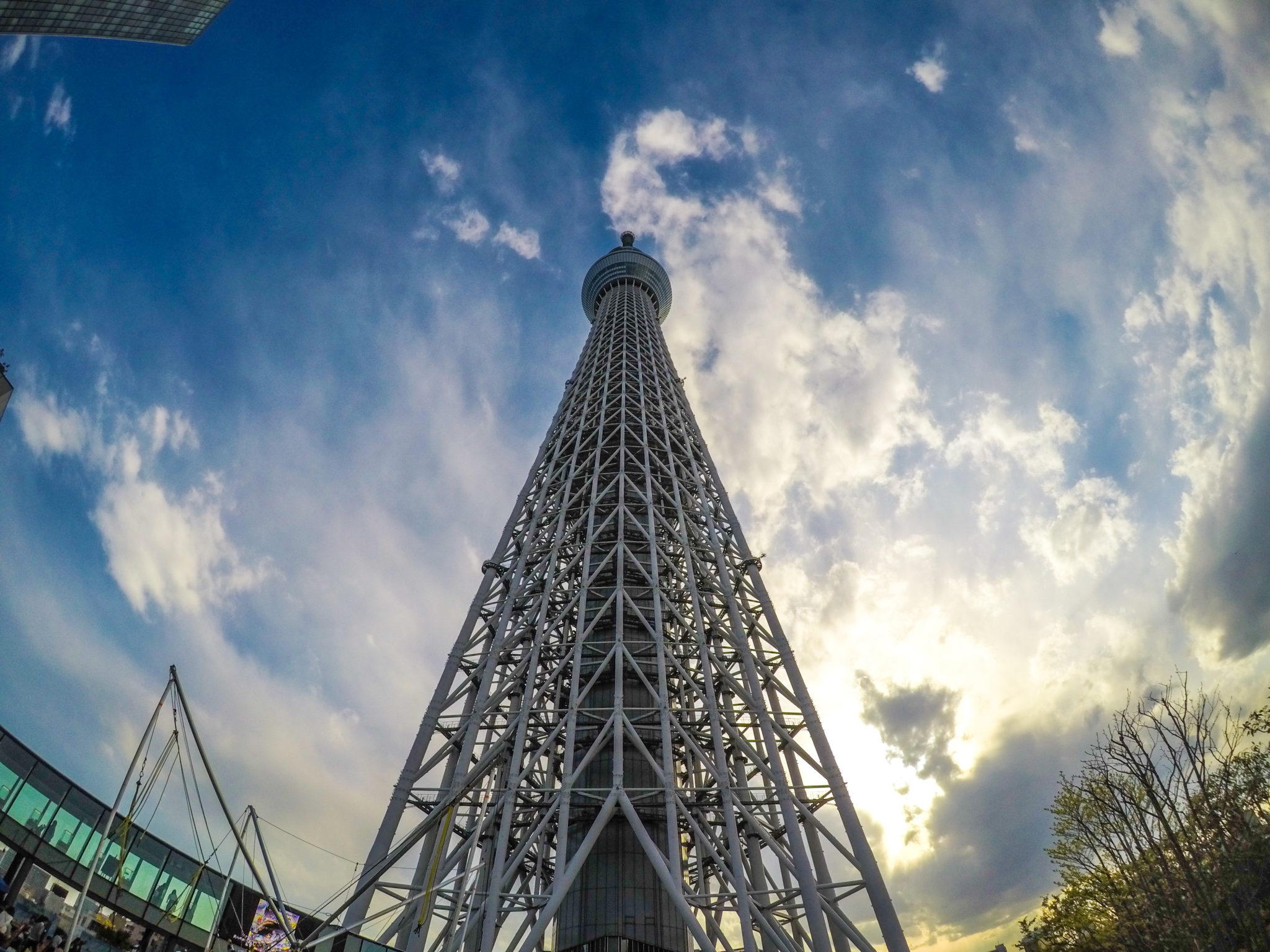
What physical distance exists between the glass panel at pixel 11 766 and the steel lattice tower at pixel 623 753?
396 inches

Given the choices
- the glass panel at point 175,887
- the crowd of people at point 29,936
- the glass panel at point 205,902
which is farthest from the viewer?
the glass panel at point 205,902

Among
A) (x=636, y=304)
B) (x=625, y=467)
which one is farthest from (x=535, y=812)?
(x=636, y=304)

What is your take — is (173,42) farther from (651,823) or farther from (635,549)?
(651,823)

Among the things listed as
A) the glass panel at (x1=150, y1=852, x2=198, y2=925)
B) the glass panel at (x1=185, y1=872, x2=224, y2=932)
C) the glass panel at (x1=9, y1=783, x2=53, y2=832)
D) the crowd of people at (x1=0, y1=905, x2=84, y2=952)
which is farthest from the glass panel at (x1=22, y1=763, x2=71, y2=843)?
the glass panel at (x1=185, y1=872, x2=224, y2=932)

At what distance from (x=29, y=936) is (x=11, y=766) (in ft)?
18.4

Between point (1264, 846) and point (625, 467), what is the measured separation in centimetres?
2881

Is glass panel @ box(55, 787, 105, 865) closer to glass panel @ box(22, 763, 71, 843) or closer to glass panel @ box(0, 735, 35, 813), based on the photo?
glass panel @ box(22, 763, 71, 843)

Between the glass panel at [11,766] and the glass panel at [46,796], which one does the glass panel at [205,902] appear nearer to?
the glass panel at [46,796]

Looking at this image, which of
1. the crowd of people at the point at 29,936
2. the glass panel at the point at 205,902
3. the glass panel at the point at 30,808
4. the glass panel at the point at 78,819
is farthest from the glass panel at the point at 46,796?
the glass panel at the point at 205,902

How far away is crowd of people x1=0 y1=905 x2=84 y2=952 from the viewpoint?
1591 cm

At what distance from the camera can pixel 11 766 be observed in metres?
19.9

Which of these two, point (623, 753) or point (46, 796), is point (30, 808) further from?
point (623, 753)

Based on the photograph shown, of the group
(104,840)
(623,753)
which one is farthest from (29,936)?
(623,753)

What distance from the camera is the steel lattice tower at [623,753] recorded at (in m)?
21.0
